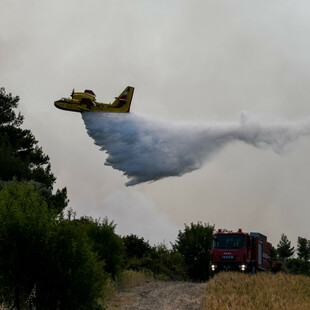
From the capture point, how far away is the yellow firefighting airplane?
4628 centimetres

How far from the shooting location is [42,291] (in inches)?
691

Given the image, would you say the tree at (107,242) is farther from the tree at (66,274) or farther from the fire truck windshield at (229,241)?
the tree at (66,274)

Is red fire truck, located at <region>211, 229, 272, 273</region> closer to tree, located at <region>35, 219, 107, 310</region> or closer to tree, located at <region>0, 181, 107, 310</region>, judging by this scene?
tree, located at <region>0, 181, 107, 310</region>

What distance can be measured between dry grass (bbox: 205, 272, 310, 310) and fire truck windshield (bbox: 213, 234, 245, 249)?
3891 mm

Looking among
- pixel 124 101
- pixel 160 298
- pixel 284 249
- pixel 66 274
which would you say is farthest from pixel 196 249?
pixel 284 249

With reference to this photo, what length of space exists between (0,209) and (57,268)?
252 cm

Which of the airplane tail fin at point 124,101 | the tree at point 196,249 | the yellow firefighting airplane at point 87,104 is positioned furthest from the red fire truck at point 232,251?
the airplane tail fin at point 124,101

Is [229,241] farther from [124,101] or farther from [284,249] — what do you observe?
[284,249]

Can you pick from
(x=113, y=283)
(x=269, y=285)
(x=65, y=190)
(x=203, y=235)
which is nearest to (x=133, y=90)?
(x=65, y=190)

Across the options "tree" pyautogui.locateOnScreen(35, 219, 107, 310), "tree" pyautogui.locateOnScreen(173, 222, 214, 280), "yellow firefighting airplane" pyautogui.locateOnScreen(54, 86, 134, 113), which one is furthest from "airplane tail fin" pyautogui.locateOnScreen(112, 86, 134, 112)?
"tree" pyautogui.locateOnScreen(35, 219, 107, 310)

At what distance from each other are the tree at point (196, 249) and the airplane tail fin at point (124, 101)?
12792mm

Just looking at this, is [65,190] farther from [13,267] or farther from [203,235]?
[13,267]

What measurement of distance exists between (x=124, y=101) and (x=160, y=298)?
2615 cm

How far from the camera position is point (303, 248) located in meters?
131
